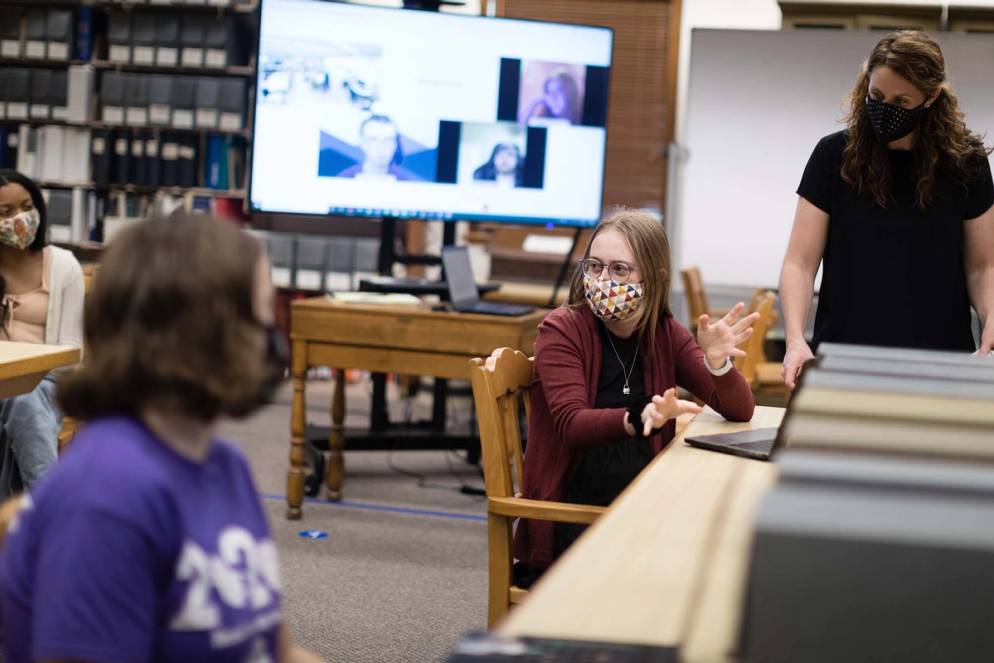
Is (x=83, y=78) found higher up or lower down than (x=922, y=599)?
higher up

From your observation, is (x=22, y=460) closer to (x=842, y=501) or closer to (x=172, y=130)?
(x=842, y=501)

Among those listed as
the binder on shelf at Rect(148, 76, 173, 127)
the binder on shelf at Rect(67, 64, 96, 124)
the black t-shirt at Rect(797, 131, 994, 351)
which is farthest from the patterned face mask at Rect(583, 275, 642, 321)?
the binder on shelf at Rect(67, 64, 96, 124)

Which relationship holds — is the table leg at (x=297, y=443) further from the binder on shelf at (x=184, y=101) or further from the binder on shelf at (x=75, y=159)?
the binder on shelf at (x=75, y=159)

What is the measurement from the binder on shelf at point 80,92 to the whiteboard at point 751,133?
329 cm

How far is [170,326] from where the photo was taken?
Answer: 37.6 inches

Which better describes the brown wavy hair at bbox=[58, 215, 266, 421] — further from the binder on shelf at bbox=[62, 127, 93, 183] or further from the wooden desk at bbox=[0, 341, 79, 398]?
the binder on shelf at bbox=[62, 127, 93, 183]

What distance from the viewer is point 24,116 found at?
664 centimetres

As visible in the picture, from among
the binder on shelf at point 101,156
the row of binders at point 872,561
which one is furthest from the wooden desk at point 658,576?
the binder on shelf at point 101,156

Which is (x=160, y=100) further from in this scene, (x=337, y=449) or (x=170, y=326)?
(x=170, y=326)

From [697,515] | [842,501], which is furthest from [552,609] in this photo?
[697,515]

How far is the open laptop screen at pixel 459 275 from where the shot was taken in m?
3.79

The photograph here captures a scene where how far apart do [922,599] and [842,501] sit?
0.26 ft

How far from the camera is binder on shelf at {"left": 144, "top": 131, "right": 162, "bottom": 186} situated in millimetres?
6586

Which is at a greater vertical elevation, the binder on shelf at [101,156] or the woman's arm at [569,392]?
the binder on shelf at [101,156]
